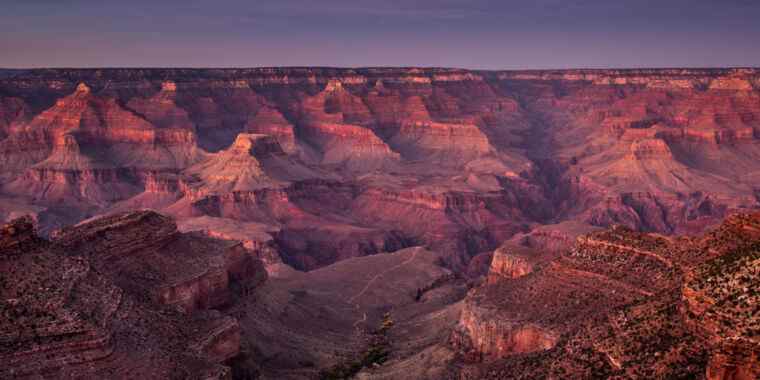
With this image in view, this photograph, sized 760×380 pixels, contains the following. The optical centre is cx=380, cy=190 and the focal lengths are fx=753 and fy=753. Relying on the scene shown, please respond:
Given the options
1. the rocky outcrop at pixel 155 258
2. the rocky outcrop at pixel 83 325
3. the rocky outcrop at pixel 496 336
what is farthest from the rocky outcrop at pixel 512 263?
the rocky outcrop at pixel 83 325

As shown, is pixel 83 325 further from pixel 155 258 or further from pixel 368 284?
pixel 368 284

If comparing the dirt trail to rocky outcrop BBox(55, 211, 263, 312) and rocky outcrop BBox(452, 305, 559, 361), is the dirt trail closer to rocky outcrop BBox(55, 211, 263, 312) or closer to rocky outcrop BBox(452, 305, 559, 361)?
rocky outcrop BBox(55, 211, 263, 312)

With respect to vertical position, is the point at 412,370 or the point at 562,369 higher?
the point at 562,369

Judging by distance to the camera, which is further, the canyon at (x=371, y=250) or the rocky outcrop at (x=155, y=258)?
the rocky outcrop at (x=155, y=258)

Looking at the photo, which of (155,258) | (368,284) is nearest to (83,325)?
(155,258)

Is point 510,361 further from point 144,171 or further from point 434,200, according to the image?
point 144,171

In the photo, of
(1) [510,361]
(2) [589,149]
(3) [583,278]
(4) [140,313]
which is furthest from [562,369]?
(2) [589,149]

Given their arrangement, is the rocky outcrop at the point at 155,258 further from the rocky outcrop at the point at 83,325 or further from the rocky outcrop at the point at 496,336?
the rocky outcrop at the point at 496,336

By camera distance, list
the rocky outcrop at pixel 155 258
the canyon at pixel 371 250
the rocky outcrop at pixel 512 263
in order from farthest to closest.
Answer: the rocky outcrop at pixel 512 263 → the rocky outcrop at pixel 155 258 → the canyon at pixel 371 250
